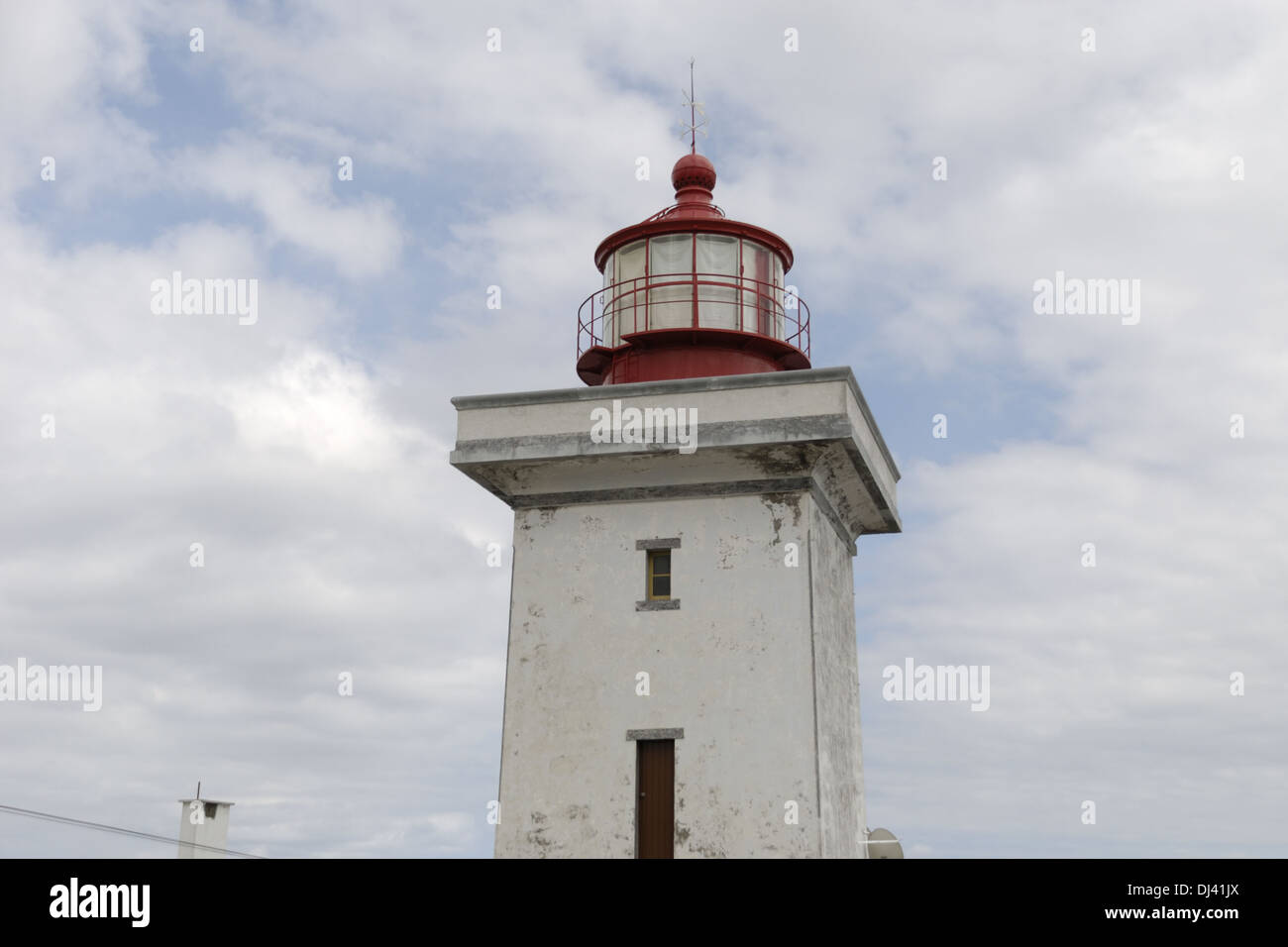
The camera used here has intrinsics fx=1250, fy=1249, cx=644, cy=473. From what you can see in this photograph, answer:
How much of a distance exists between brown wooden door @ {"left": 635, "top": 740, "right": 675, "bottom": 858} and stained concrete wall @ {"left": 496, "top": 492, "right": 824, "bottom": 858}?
0.42 feet

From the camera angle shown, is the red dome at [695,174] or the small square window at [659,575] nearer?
the small square window at [659,575]

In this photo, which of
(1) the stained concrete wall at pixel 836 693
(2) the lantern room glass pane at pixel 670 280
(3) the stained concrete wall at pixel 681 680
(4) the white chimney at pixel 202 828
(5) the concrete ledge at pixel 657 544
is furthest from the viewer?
(2) the lantern room glass pane at pixel 670 280

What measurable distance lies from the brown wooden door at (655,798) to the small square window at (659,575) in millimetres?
2003

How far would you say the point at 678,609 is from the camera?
17.0 meters

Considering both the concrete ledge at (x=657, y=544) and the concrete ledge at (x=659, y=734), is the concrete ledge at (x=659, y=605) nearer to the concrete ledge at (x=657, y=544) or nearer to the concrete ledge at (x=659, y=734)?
the concrete ledge at (x=657, y=544)

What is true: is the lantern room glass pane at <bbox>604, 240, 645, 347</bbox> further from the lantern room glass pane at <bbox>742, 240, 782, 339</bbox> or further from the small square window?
the small square window

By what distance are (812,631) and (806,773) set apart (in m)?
1.83

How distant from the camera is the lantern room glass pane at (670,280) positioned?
1892 centimetres

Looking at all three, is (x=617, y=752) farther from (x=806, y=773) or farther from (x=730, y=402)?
(x=730, y=402)

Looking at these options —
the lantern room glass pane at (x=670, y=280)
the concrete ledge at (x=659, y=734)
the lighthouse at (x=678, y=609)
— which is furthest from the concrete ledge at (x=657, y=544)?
the lantern room glass pane at (x=670, y=280)

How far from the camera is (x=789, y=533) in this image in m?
16.9

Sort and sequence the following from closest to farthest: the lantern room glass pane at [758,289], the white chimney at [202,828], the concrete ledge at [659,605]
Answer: the white chimney at [202,828]
the concrete ledge at [659,605]
the lantern room glass pane at [758,289]

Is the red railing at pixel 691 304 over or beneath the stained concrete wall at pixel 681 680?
over
